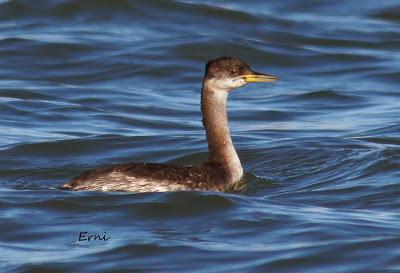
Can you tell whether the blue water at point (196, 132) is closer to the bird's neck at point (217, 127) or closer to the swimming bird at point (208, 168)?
the swimming bird at point (208, 168)

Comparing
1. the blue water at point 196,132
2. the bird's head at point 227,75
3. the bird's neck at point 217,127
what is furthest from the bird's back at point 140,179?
the bird's head at point 227,75

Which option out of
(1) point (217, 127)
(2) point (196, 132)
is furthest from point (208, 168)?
(2) point (196, 132)

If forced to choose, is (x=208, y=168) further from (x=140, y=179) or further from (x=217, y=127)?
(x=140, y=179)

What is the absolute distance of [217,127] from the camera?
13031 millimetres

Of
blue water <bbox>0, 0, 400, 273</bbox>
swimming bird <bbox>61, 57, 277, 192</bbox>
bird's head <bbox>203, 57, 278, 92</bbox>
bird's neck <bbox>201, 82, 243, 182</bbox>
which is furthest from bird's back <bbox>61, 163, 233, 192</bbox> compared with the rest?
bird's head <bbox>203, 57, 278, 92</bbox>

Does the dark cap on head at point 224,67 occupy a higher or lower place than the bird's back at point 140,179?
higher

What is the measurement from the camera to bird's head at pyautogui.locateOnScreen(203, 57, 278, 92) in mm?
12758

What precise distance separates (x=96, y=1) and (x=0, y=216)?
37.7ft

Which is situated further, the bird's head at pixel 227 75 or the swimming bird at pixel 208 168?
the bird's head at pixel 227 75

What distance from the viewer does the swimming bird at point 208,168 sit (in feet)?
39.3

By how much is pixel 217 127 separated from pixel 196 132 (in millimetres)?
2905

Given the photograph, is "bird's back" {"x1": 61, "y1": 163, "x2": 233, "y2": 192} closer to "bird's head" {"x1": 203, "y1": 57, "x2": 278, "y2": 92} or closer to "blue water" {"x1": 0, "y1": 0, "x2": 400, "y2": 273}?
"blue water" {"x1": 0, "y1": 0, "x2": 400, "y2": 273}

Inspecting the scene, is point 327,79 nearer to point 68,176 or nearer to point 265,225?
point 68,176

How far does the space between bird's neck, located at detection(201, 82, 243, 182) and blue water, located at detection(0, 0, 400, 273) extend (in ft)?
1.11
